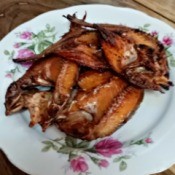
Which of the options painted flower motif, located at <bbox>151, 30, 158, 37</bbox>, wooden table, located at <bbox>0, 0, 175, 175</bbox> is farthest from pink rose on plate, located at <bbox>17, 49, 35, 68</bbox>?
painted flower motif, located at <bbox>151, 30, 158, 37</bbox>

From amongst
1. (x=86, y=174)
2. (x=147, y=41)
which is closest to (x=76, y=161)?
(x=86, y=174)

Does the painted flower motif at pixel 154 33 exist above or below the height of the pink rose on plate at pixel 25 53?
above

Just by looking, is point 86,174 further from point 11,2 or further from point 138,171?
point 11,2

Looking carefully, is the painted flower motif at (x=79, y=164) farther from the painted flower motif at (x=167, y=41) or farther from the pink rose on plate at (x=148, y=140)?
the painted flower motif at (x=167, y=41)

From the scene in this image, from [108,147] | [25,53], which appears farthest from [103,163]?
[25,53]

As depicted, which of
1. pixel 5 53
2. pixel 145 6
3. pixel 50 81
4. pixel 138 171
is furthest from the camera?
pixel 145 6

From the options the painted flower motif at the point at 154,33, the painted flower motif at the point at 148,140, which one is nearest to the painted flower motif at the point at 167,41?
the painted flower motif at the point at 154,33
